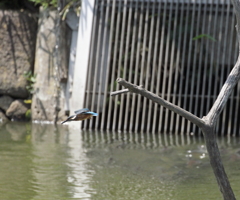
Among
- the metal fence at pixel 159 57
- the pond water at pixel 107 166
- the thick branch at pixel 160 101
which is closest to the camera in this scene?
the thick branch at pixel 160 101

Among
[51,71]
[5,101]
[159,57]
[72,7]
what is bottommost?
[5,101]

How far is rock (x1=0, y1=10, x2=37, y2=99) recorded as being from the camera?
39.2ft

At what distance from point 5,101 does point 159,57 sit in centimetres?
397

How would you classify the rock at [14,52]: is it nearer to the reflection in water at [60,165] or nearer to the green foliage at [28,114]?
the green foliage at [28,114]

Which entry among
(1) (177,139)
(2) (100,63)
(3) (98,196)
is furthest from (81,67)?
(3) (98,196)

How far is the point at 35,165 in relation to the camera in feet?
22.4

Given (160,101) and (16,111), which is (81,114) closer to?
(160,101)

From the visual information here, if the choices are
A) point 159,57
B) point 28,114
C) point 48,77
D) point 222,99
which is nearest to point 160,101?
point 222,99

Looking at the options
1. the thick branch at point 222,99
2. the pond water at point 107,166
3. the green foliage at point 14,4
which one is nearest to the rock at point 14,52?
the green foliage at point 14,4

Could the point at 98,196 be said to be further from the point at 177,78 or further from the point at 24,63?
the point at 24,63

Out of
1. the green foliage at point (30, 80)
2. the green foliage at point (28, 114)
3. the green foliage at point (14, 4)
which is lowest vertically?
the green foliage at point (28, 114)

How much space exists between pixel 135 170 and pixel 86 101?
4.08 m

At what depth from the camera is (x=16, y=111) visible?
11828 mm

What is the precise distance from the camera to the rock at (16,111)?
1180cm
